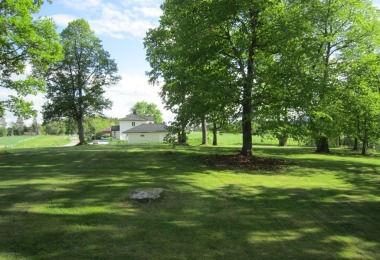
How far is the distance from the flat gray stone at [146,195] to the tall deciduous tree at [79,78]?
35831mm

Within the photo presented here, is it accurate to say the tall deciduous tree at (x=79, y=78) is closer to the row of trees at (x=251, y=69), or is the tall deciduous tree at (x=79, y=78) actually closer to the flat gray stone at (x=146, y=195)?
the row of trees at (x=251, y=69)

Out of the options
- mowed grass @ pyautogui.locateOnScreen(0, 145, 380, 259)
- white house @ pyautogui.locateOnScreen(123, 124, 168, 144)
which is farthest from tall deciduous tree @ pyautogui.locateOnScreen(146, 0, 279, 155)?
white house @ pyautogui.locateOnScreen(123, 124, 168, 144)

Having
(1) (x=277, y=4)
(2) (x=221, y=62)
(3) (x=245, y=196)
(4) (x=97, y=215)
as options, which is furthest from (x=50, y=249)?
(1) (x=277, y=4)

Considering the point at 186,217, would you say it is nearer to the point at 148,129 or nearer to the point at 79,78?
the point at 79,78

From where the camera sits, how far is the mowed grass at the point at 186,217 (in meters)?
5.46

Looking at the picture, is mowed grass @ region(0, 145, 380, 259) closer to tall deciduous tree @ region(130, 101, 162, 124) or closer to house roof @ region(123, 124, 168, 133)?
house roof @ region(123, 124, 168, 133)

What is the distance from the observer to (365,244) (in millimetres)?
6098

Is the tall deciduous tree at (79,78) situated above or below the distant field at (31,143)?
above

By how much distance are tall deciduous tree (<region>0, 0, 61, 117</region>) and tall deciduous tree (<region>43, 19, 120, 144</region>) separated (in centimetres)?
1922

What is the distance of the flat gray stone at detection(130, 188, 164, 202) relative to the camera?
8195mm

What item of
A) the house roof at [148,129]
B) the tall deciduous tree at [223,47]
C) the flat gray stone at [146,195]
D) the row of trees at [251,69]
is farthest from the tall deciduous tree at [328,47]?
the house roof at [148,129]

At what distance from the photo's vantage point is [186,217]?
7.16 m

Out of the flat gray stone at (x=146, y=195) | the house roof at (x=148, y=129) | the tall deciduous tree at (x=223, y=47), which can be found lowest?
the flat gray stone at (x=146, y=195)

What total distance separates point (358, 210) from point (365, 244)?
8.42ft
